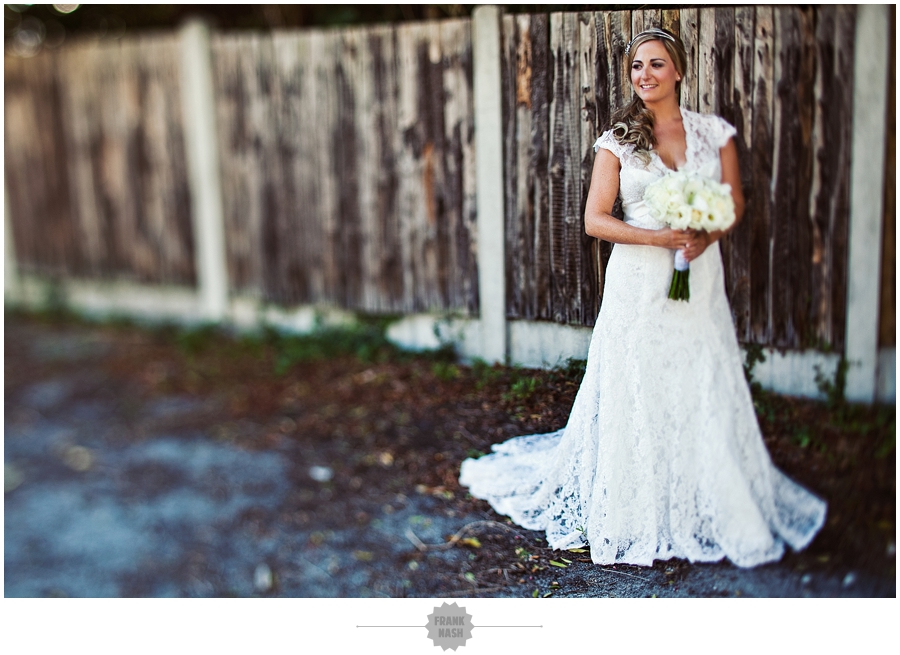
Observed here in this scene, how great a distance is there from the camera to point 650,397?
1.45 meters

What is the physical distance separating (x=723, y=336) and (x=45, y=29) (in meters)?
4.84

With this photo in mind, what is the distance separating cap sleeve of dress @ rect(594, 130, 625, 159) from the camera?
1381 mm

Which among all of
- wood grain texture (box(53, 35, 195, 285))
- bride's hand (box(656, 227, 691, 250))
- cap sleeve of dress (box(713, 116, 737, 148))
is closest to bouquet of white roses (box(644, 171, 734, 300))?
bride's hand (box(656, 227, 691, 250))

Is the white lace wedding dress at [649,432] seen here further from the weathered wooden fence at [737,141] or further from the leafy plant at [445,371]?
the leafy plant at [445,371]

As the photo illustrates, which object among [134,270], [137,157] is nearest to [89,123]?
[137,157]

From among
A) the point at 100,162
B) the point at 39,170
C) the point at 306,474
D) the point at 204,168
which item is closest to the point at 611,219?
the point at 306,474

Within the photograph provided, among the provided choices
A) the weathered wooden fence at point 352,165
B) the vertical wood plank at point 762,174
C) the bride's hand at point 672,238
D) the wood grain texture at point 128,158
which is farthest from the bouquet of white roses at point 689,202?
the wood grain texture at point 128,158

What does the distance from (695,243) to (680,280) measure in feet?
0.24

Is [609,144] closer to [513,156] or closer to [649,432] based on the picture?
[513,156]

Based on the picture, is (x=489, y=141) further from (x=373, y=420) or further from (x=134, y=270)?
(x=134, y=270)

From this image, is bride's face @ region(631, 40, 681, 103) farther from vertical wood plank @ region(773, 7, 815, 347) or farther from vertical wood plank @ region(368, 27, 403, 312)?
vertical wood plank @ region(368, 27, 403, 312)

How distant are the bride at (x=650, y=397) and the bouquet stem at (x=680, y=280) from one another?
0.5 inches

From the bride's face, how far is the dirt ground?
1.81ft

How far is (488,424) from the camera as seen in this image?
64.9 inches
